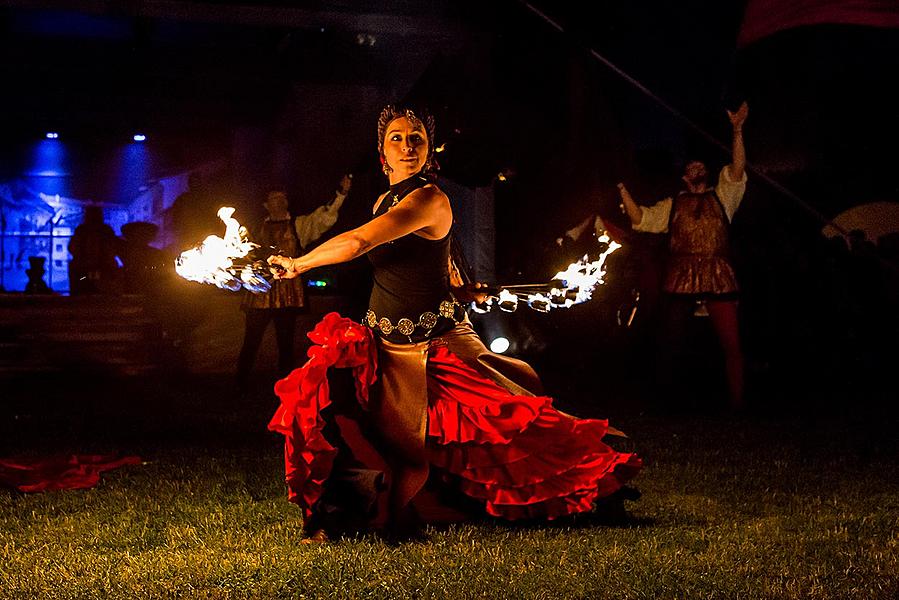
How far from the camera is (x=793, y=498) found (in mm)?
5301

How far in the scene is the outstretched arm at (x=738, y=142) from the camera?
26.2 ft

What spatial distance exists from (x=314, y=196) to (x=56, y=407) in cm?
640

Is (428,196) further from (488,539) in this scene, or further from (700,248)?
(700,248)

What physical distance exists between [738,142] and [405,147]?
14.5 ft

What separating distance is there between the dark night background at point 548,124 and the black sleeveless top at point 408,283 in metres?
4.17

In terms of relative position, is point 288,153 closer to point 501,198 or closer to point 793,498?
point 501,198

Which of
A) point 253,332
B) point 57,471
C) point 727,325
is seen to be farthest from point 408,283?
point 253,332

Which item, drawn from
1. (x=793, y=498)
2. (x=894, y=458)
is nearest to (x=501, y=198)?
(x=894, y=458)

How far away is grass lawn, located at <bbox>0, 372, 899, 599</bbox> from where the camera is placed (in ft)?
12.2

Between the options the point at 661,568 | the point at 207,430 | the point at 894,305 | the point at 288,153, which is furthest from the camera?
the point at 288,153

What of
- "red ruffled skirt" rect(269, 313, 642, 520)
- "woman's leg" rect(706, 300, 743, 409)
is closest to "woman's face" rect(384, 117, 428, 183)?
"red ruffled skirt" rect(269, 313, 642, 520)

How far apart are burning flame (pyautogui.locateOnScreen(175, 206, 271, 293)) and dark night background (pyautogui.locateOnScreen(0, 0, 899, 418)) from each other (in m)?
4.97

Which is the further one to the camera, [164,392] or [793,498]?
[164,392]

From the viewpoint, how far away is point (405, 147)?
176 inches
